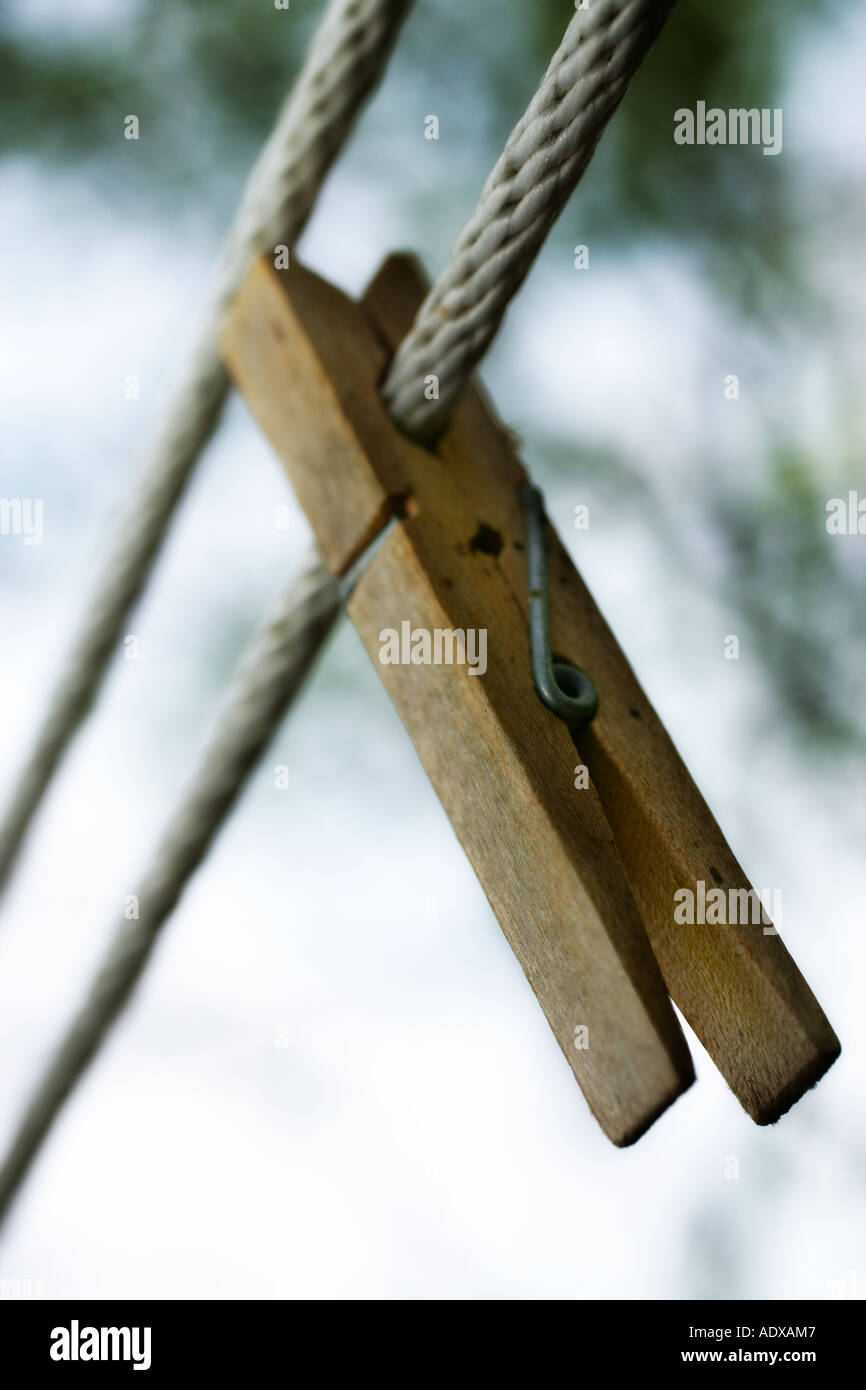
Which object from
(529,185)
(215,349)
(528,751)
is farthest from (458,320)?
(215,349)

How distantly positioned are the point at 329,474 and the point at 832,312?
4.23 feet

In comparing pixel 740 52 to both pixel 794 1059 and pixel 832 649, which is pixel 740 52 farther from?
pixel 794 1059

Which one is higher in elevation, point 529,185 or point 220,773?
point 529,185

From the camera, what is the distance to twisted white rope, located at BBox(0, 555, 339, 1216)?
0.60 meters

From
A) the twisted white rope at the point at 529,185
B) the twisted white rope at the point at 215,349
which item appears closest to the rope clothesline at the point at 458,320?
the twisted white rope at the point at 529,185

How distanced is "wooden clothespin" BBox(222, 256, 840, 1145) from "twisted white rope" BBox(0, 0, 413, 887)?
6.1 inches

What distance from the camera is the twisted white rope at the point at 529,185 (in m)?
0.35

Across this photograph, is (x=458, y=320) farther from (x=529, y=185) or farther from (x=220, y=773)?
(x=220, y=773)

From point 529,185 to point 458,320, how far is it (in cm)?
6

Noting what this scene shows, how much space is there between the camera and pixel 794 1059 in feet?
1.11

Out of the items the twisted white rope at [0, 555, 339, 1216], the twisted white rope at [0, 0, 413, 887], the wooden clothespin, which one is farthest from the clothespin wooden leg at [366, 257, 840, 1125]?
the twisted white rope at [0, 0, 413, 887]

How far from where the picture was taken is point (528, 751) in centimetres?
36

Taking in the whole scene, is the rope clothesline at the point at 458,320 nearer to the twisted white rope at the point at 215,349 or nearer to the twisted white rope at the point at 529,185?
the twisted white rope at the point at 529,185

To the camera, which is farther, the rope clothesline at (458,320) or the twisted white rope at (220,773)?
the twisted white rope at (220,773)
